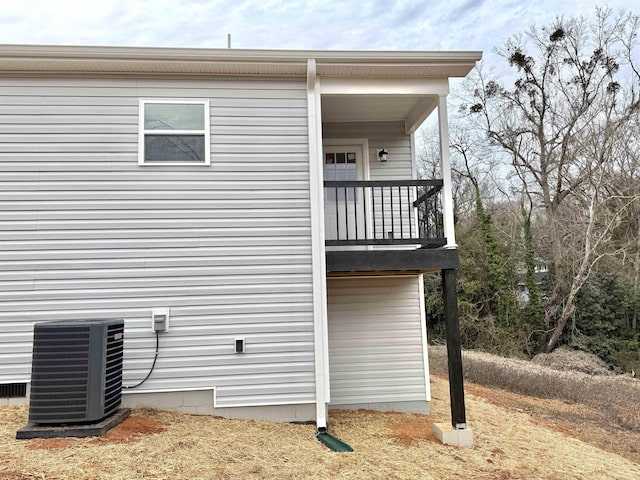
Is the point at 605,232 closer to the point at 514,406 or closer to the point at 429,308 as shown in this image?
the point at 429,308

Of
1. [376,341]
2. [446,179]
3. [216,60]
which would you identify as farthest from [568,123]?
[216,60]

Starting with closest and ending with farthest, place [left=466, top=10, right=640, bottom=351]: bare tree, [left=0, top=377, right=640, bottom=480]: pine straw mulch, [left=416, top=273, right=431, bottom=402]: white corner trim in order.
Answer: [left=0, top=377, right=640, bottom=480]: pine straw mulch
[left=416, top=273, right=431, bottom=402]: white corner trim
[left=466, top=10, right=640, bottom=351]: bare tree

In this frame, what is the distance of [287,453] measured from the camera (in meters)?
4.08

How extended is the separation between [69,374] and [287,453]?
2227mm

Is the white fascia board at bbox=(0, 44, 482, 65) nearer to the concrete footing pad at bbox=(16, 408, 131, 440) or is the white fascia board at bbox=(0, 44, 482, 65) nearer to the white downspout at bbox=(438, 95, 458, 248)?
the white downspout at bbox=(438, 95, 458, 248)

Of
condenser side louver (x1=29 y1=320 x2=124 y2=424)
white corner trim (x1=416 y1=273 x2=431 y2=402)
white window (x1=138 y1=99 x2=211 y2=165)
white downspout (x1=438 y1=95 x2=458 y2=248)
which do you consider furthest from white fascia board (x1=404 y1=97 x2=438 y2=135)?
condenser side louver (x1=29 y1=320 x2=124 y2=424)

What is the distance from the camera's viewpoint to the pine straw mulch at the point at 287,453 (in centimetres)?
330

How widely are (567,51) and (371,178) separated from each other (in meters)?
16.2

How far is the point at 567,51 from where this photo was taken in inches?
706

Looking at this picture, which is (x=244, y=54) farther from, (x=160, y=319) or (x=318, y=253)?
(x=160, y=319)

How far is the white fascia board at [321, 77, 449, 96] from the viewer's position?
562cm

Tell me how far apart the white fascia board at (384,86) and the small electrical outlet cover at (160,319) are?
11.5 feet

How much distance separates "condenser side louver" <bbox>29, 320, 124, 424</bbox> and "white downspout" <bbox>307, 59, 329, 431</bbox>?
236 cm

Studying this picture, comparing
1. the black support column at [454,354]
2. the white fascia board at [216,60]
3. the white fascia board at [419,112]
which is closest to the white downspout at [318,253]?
the white fascia board at [216,60]
